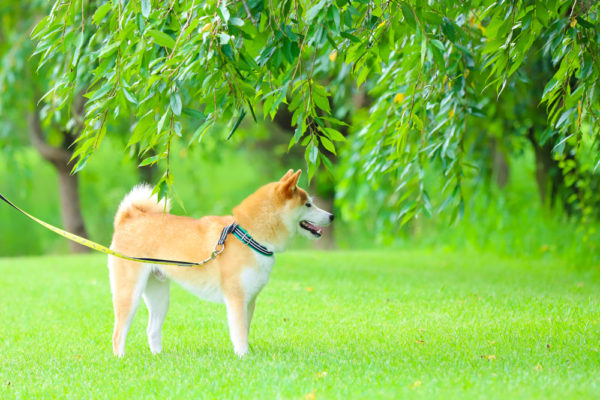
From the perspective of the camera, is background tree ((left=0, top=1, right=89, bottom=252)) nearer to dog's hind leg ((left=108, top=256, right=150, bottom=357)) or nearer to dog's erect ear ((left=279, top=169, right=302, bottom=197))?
dog's hind leg ((left=108, top=256, right=150, bottom=357))

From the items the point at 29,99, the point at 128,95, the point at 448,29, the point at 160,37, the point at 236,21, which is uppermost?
the point at 448,29

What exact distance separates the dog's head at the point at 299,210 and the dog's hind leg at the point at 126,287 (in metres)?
0.97

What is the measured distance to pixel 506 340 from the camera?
4895 millimetres

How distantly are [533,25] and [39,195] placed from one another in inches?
603

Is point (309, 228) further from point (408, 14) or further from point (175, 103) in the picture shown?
point (408, 14)

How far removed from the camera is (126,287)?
454cm

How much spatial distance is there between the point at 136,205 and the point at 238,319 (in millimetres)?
1119

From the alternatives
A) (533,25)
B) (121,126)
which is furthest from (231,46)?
(121,126)

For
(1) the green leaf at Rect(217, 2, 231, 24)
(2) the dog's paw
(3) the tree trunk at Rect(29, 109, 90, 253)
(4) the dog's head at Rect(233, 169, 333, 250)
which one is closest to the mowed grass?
(2) the dog's paw

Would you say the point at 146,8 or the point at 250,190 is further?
the point at 250,190

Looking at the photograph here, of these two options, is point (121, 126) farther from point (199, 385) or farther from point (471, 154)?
point (199, 385)

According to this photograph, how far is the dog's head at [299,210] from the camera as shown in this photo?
14.8 feet

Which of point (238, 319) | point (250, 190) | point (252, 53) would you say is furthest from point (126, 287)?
point (250, 190)

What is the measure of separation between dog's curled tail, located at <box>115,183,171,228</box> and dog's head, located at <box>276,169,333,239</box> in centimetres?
81
